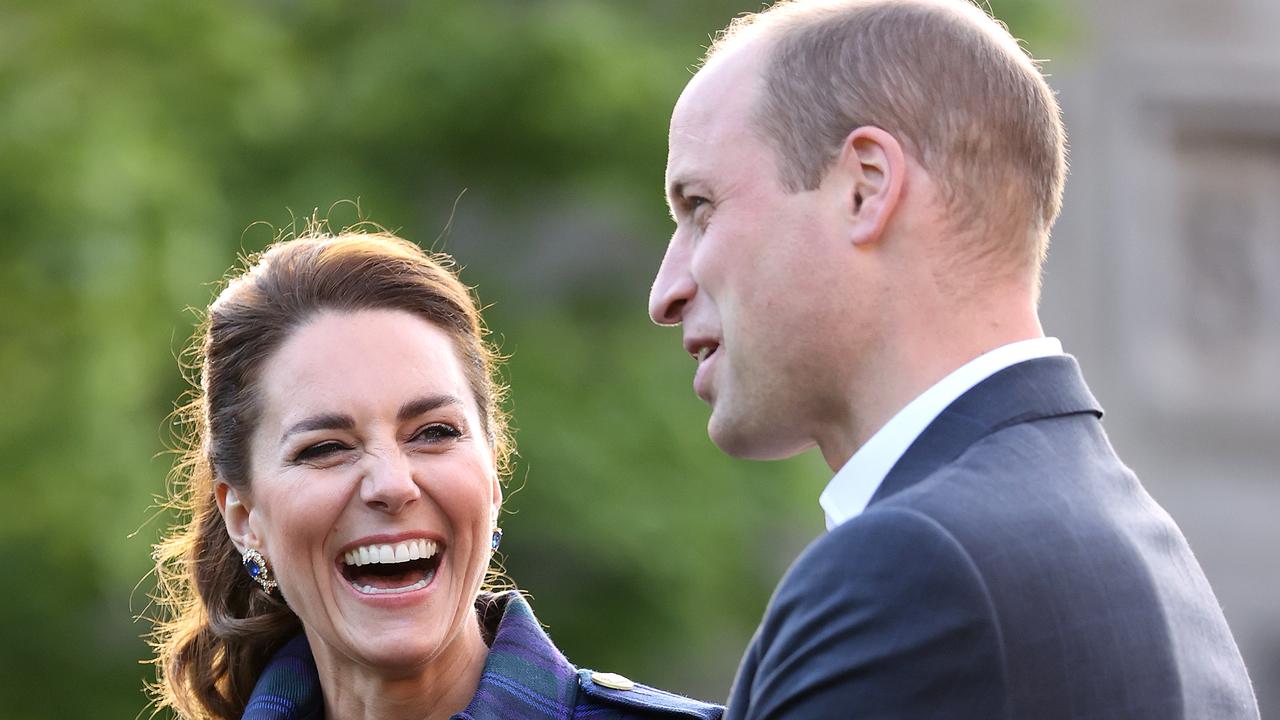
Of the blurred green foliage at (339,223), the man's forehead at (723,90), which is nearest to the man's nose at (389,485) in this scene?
the man's forehead at (723,90)

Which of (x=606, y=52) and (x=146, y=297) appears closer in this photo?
(x=146, y=297)

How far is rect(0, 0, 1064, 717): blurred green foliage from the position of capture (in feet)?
24.9

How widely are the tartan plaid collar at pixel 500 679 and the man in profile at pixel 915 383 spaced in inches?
40.0

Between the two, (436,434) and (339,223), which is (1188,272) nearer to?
(339,223)

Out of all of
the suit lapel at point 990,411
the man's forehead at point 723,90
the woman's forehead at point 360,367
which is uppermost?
the man's forehead at point 723,90

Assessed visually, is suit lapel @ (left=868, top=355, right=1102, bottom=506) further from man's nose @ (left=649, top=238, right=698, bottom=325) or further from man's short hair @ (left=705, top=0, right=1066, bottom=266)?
man's nose @ (left=649, top=238, right=698, bottom=325)

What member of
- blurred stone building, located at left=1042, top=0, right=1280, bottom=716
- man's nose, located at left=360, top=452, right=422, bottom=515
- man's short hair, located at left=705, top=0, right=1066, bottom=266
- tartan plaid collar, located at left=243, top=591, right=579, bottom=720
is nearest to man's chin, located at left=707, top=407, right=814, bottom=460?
man's short hair, located at left=705, top=0, right=1066, bottom=266

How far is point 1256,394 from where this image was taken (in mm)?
15508

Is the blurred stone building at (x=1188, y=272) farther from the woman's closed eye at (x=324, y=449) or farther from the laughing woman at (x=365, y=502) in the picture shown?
the woman's closed eye at (x=324, y=449)

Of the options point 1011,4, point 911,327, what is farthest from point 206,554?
point 1011,4

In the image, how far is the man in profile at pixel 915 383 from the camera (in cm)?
214

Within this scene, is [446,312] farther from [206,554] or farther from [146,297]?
[146,297]

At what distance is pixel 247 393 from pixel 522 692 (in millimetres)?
796

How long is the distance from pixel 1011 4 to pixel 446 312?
7050 mm
